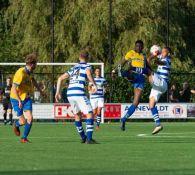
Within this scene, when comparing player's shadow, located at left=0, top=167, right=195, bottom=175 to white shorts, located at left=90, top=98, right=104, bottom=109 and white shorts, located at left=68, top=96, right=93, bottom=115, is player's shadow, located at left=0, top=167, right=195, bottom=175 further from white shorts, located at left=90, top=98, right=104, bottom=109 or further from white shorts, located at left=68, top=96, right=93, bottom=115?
white shorts, located at left=90, top=98, right=104, bottom=109

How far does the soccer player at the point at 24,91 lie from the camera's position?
18328mm

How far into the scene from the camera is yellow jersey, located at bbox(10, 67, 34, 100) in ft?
60.4

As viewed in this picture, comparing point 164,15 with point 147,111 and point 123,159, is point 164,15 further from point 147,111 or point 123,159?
point 123,159

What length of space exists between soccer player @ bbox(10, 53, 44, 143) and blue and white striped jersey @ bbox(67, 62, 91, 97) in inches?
37.8

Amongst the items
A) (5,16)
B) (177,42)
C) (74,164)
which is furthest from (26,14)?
(74,164)

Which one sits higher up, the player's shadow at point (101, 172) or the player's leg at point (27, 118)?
the player's leg at point (27, 118)

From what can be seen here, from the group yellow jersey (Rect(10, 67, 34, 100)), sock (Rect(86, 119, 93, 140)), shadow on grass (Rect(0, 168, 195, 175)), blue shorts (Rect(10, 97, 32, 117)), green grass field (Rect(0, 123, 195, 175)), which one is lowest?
shadow on grass (Rect(0, 168, 195, 175))

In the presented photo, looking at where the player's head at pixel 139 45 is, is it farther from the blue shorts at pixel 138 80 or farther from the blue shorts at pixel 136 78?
the blue shorts at pixel 138 80

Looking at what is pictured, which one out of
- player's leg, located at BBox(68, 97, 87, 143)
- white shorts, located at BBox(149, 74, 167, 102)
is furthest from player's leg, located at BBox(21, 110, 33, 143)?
white shorts, located at BBox(149, 74, 167, 102)

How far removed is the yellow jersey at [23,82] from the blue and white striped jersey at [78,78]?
1.13 metres

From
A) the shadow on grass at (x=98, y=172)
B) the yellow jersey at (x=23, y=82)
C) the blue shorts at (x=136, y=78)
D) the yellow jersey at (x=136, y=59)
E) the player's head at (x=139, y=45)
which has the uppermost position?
the player's head at (x=139, y=45)

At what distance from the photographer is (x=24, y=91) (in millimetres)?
18656

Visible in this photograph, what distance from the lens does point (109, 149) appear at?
1591 cm

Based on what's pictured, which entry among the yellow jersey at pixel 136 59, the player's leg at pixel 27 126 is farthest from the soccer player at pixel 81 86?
the yellow jersey at pixel 136 59
